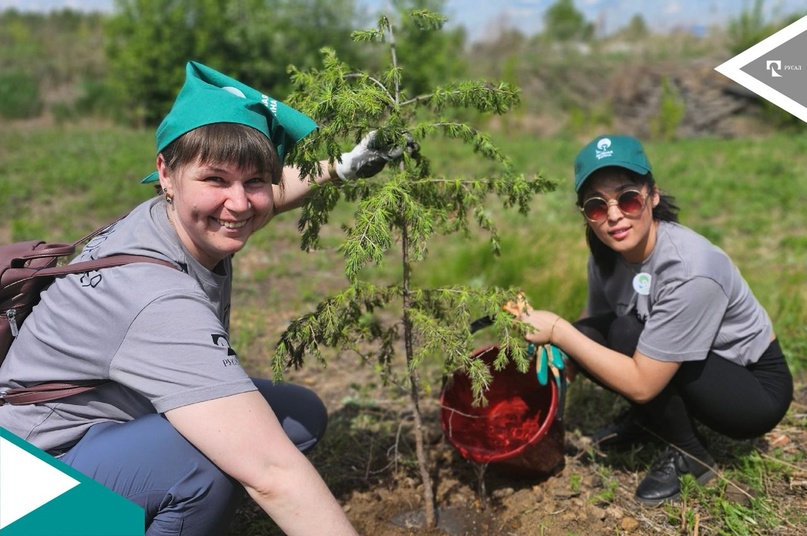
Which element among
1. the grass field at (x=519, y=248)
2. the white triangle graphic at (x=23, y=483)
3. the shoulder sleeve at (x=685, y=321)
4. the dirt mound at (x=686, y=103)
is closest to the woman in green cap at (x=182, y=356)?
the white triangle graphic at (x=23, y=483)

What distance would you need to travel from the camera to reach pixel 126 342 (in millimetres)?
1712

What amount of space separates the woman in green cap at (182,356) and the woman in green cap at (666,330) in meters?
1.02

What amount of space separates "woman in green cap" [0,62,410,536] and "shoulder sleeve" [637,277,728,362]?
1.19 meters

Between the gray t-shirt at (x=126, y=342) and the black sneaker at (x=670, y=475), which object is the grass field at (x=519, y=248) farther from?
the gray t-shirt at (x=126, y=342)

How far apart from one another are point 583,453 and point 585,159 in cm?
120

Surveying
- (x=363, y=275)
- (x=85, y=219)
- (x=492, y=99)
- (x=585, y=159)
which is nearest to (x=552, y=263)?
(x=363, y=275)

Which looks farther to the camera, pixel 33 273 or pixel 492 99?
pixel 492 99

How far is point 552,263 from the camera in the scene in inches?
171

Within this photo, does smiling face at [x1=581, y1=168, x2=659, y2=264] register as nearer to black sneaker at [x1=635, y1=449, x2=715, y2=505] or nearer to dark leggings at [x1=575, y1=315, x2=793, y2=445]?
dark leggings at [x1=575, y1=315, x2=793, y2=445]

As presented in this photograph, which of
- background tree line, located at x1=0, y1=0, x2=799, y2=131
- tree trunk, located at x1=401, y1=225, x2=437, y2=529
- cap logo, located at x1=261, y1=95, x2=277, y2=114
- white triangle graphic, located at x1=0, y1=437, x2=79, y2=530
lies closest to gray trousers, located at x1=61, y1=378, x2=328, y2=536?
white triangle graphic, located at x1=0, y1=437, x2=79, y2=530

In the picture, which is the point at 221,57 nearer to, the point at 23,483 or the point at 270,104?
the point at 270,104

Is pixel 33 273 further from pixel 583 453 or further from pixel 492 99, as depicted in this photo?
pixel 583 453

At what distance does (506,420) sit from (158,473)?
1446 millimetres

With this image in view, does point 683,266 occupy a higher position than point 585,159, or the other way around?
point 585,159
